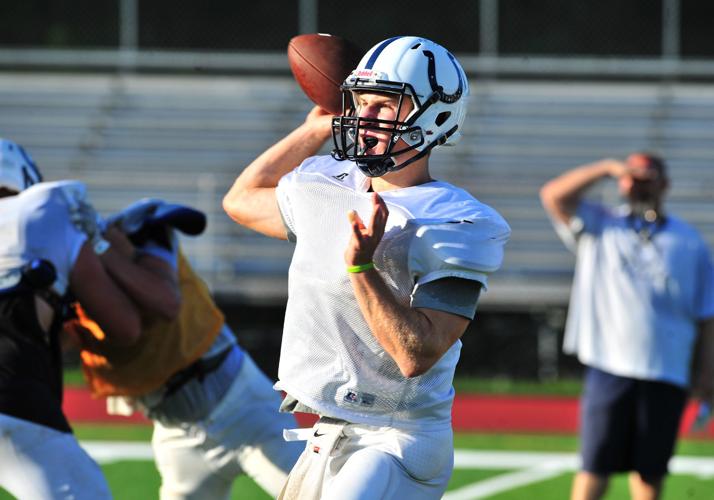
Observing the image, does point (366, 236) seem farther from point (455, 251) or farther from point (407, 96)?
point (407, 96)

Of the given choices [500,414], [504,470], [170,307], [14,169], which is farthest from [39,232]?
[500,414]

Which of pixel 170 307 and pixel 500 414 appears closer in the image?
pixel 170 307

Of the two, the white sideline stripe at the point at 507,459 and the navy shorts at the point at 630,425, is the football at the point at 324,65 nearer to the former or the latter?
the navy shorts at the point at 630,425

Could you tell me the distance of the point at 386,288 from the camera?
2818mm

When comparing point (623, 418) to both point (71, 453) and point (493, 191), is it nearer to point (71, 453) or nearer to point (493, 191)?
point (71, 453)

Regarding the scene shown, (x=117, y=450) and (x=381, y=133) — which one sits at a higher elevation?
(x=381, y=133)

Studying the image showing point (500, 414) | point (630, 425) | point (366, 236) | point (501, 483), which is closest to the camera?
point (366, 236)

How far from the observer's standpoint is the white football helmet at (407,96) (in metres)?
2.99

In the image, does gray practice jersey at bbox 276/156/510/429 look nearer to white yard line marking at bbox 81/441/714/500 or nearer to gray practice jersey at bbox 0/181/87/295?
gray practice jersey at bbox 0/181/87/295

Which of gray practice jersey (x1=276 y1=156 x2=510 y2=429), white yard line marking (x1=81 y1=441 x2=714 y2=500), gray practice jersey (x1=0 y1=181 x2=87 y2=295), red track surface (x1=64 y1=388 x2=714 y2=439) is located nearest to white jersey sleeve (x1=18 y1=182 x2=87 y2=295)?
gray practice jersey (x1=0 y1=181 x2=87 y2=295)

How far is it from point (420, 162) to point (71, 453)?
1.25 meters

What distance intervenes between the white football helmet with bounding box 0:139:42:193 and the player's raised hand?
1547 mm

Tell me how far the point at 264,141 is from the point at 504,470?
283 inches

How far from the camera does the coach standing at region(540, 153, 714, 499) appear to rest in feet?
18.0
